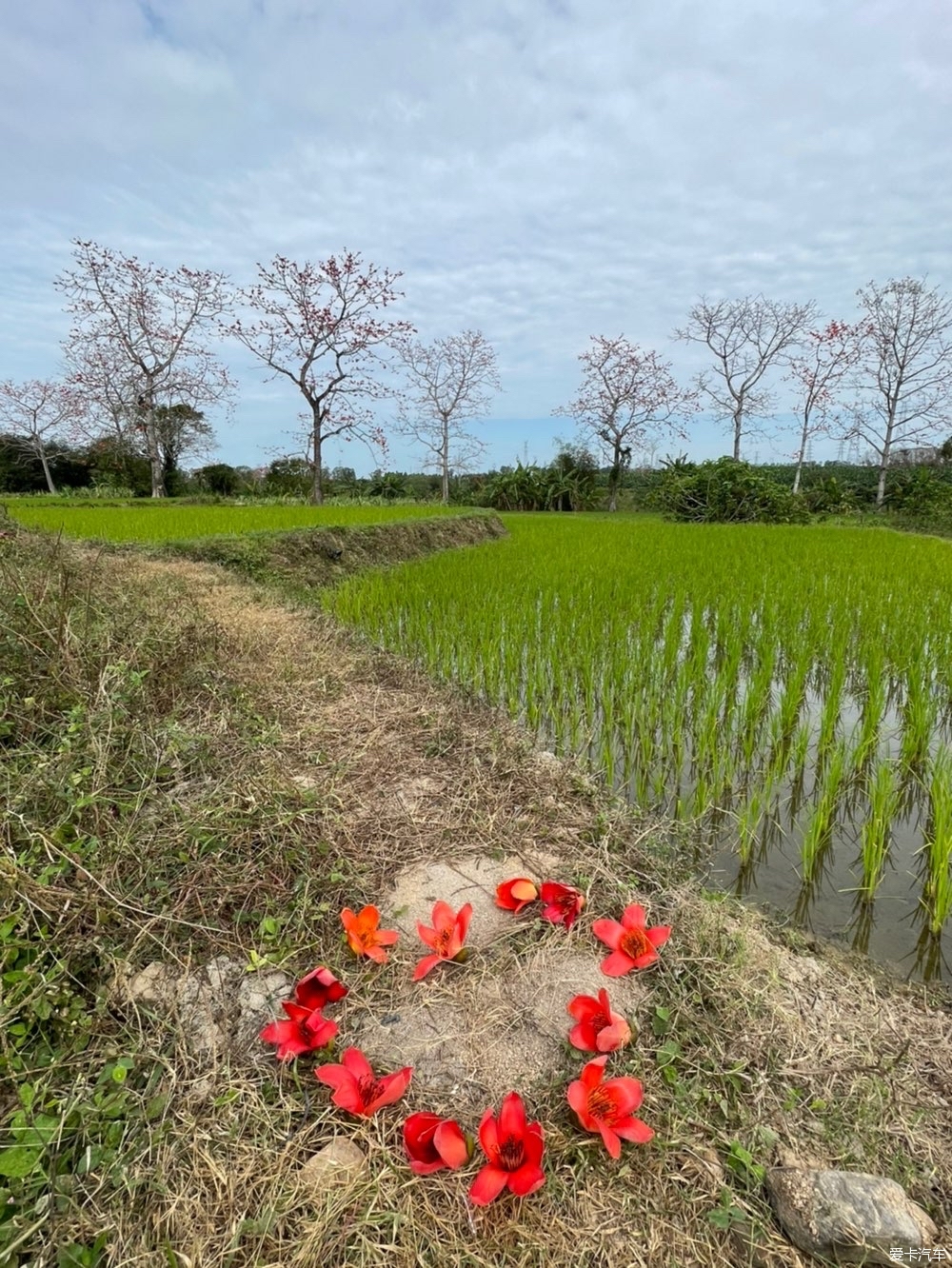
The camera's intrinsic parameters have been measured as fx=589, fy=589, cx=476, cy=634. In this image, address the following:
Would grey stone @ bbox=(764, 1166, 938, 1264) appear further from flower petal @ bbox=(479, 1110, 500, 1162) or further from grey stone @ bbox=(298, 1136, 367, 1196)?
grey stone @ bbox=(298, 1136, 367, 1196)

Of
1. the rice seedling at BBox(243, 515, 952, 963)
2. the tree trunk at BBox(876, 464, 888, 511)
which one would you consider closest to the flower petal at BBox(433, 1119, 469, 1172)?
the rice seedling at BBox(243, 515, 952, 963)

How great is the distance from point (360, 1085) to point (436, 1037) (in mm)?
207

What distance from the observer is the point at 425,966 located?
50.0 inches

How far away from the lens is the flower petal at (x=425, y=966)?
1.26 m

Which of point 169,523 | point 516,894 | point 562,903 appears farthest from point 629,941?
point 169,523

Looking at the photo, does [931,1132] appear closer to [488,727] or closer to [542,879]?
[542,879]

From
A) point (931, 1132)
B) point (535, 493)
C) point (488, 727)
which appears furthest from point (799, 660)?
point (535, 493)

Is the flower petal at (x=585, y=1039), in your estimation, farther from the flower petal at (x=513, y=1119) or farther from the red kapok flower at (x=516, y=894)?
the red kapok flower at (x=516, y=894)

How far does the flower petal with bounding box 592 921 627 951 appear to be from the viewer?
4.48ft

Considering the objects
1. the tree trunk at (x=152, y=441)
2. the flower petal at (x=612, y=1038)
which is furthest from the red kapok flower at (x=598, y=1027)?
the tree trunk at (x=152, y=441)

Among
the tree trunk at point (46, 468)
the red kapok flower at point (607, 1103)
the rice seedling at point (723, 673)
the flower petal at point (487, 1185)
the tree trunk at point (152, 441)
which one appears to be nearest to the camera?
the flower petal at point (487, 1185)

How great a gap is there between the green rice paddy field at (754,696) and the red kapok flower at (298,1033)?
1.55 m

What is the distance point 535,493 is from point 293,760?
20.9 metres

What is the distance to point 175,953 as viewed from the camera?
1271 mm
